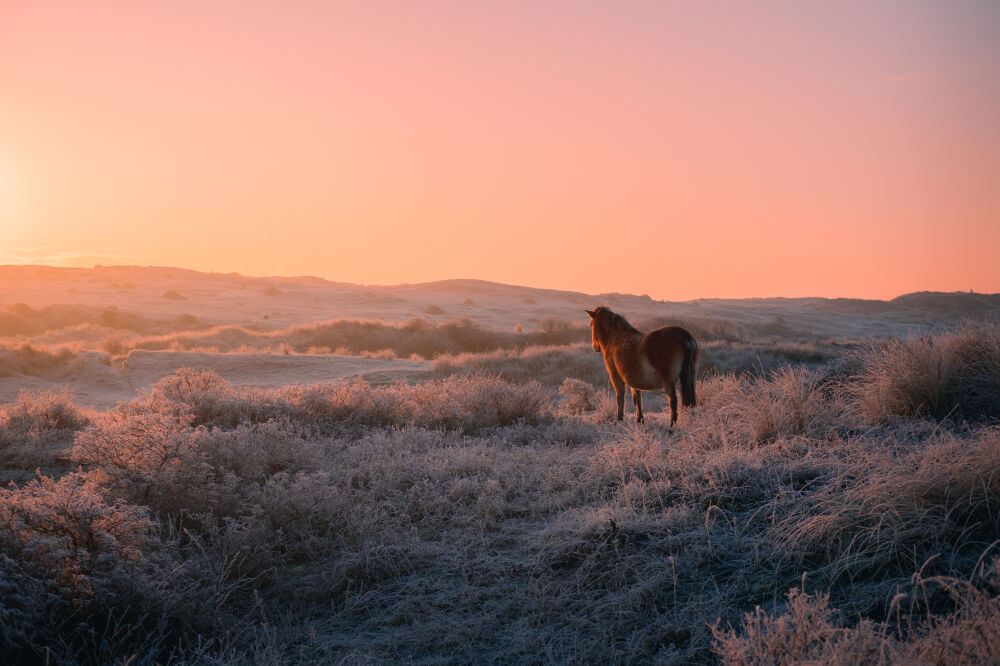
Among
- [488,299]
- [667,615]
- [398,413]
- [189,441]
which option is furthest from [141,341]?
[488,299]

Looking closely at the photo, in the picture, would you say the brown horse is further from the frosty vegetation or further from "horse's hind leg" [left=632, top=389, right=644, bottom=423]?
the frosty vegetation

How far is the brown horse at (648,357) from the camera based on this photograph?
7.92 meters

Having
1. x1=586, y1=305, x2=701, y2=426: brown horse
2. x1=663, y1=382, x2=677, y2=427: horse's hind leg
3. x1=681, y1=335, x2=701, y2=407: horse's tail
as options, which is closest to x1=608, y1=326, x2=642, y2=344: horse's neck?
x1=586, y1=305, x2=701, y2=426: brown horse

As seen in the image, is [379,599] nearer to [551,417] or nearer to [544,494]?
[544,494]

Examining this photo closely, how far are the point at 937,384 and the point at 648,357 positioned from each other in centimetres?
328

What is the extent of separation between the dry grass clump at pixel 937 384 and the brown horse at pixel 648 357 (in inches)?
79.9

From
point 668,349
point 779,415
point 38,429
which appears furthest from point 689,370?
point 38,429

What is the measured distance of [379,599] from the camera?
4.36 m

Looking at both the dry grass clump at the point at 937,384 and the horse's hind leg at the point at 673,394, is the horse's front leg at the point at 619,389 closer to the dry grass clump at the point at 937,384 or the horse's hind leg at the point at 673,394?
the horse's hind leg at the point at 673,394

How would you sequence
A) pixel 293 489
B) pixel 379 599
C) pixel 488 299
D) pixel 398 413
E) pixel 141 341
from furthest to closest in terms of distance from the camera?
1. pixel 488 299
2. pixel 141 341
3. pixel 398 413
4. pixel 293 489
5. pixel 379 599

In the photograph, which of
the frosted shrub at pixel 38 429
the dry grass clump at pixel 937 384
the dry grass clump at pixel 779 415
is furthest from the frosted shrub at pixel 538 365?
the dry grass clump at pixel 937 384

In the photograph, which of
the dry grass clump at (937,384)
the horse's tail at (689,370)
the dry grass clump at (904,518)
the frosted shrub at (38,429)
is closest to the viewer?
the dry grass clump at (904,518)

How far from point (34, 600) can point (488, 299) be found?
73520 mm

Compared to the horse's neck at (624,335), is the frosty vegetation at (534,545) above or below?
below
